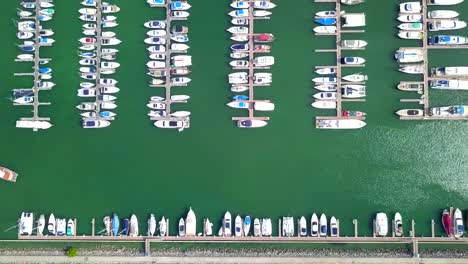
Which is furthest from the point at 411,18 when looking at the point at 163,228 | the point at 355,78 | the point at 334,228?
the point at 163,228

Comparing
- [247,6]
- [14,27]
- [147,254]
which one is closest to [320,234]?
[147,254]

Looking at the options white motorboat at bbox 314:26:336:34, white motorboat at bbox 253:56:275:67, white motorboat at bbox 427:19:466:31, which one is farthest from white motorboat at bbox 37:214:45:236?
white motorboat at bbox 427:19:466:31

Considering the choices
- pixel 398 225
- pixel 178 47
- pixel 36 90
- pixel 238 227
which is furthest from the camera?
pixel 36 90

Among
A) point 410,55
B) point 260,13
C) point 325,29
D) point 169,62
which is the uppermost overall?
point 260,13

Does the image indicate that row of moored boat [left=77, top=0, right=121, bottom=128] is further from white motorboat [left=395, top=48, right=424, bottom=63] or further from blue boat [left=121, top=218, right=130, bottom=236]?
white motorboat [left=395, top=48, right=424, bottom=63]

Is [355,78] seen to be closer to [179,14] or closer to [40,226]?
[179,14]

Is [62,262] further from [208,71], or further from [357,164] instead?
[357,164]

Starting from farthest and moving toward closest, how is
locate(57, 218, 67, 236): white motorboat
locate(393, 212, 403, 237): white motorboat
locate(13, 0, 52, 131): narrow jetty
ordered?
locate(13, 0, 52, 131): narrow jetty → locate(57, 218, 67, 236): white motorboat → locate(393, 212, 403, 237): white motorboat
